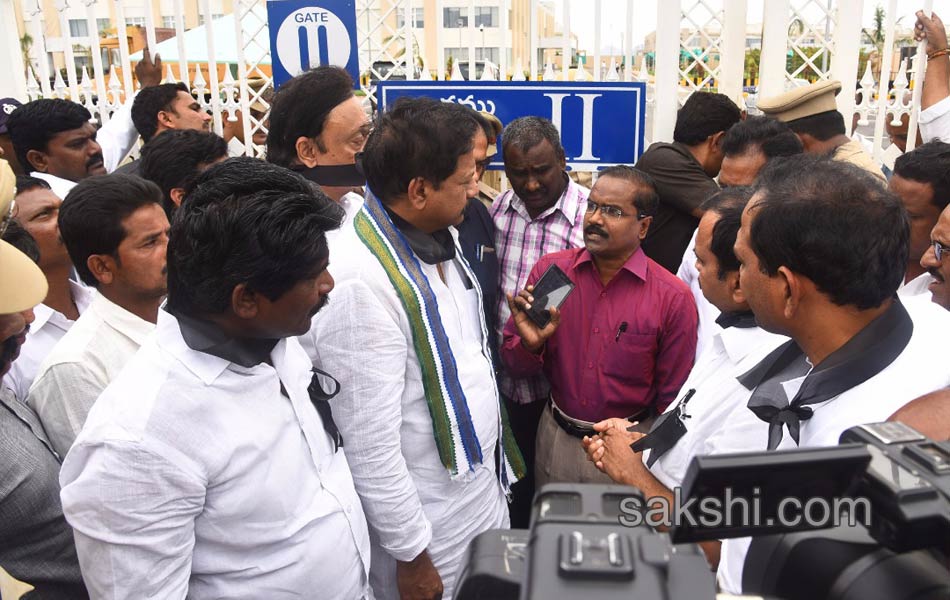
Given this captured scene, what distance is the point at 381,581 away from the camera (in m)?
1.95

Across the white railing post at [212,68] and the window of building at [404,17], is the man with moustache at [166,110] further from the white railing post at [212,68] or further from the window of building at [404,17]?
the window of building at [404,17]

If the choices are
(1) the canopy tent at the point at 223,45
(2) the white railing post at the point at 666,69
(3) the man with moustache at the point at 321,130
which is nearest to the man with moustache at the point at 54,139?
(1) the canopy tent at the point at 223,45

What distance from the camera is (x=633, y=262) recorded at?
2.53 metres

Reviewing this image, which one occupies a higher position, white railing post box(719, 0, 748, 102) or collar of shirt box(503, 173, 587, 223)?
white railing post box(719, 0, 748, 102)

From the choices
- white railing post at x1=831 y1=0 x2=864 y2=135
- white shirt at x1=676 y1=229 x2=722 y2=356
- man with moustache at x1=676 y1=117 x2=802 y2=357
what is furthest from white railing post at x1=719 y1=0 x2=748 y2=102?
white shirt at x1=676 y1=229 x2=722 y2=356

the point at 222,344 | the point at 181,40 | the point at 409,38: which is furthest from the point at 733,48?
the point at 222,344

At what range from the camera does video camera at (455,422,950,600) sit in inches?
25.9

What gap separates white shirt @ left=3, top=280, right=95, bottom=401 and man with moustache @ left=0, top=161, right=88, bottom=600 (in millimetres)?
364

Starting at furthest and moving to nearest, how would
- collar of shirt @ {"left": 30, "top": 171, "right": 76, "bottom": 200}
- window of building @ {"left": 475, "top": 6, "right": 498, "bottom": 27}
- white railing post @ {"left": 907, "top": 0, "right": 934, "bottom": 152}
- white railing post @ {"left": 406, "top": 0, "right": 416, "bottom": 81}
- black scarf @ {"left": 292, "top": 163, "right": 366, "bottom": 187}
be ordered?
window of building @ {"left": 475, "top": 6, "right": 498, "bottom": 27} → white railing post @ {"left": 406, "top": 0, "right": 416, "bottom": 81} → white railing post @ {"left": 907, "top": 0, "right": 934, "bottom": 152} → collar of shirt @ {"left": 30, "top": 171, "right": 76, "bottom": 200} → black scarf @ {"left": 292, "top": 163, "right": 366, "bottom": 187}

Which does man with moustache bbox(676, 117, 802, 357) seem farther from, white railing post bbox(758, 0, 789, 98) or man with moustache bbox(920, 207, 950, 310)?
white railing post bbox(758, 0, 789, 98)

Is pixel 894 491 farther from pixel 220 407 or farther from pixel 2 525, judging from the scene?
pixel 2 525

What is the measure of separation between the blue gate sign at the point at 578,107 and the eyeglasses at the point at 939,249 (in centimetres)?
179

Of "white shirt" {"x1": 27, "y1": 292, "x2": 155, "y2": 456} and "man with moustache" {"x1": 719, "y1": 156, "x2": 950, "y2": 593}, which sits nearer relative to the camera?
"man with moustache" {"x1": 719, "y1": 156, "x2": 950, "y2": 593}
